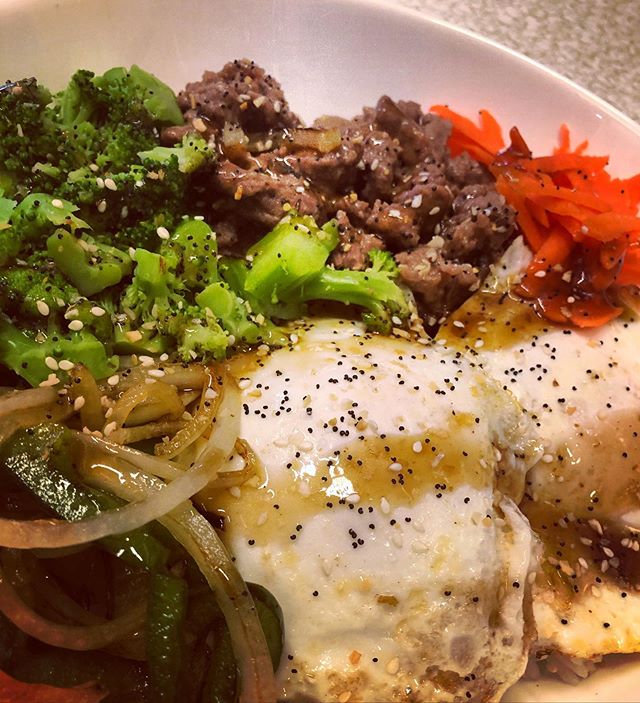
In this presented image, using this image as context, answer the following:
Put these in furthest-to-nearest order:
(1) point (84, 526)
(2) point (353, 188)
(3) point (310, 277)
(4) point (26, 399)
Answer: (2) point (353, 188) → (3) point (310, 277) → (4) point (26, 399) → (1) point (84, 526)

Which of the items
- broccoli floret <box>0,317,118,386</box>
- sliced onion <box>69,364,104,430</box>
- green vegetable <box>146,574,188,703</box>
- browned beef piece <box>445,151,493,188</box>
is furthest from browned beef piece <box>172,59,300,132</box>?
green vegetable <box>146,574,188,703</box>

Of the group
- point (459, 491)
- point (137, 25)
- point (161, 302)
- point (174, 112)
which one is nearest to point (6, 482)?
point (161, 302)

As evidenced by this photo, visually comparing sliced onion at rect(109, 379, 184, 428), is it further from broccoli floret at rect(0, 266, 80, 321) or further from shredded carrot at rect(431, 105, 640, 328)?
shredded carrot at rect(431, 105, 640, 328)

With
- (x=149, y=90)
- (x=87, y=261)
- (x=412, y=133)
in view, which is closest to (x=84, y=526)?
(x=87, y=261)

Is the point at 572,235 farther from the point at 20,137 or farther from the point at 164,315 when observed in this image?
the point at 20,137

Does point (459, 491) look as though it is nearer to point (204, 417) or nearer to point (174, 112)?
point (204, 417)

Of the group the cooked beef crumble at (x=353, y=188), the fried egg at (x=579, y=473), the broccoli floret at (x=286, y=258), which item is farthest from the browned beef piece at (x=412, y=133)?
the fried egg at (x=579, y=473)

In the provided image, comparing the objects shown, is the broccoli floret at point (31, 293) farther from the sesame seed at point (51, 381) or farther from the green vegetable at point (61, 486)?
the green vegetable at point (61, 486)
